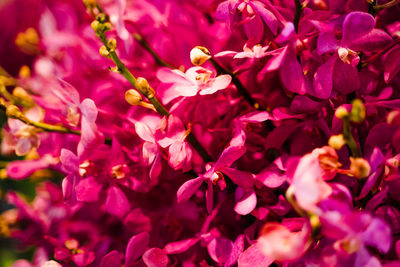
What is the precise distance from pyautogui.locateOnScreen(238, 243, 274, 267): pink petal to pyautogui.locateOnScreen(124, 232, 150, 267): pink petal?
7 cm

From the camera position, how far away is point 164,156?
291 mm

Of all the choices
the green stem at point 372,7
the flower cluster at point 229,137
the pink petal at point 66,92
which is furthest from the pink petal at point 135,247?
the green stem at point 372,7

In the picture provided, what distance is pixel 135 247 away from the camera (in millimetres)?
289

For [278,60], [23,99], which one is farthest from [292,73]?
[23,99]

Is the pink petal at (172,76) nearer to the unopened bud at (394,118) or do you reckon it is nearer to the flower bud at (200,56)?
the flower bud at (200,56)

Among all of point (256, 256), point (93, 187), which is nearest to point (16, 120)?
point (93, 187)

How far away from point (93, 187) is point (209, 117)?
0.10 metres

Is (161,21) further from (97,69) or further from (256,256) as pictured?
(256,256)

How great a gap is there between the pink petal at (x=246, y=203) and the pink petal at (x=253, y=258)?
2cm

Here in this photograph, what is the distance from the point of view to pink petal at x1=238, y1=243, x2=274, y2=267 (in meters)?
0.26

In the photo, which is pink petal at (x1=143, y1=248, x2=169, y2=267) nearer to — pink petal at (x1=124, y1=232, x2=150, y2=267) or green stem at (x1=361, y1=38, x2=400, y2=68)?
pink petal at (x1=124, y1=232, x2=150, y2=267)

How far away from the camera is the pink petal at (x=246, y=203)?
0.88 ft

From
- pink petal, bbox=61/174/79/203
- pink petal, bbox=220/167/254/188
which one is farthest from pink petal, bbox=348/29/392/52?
pink petal, bbox=61/174/79/203

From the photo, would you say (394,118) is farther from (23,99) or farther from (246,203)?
(23,99)
